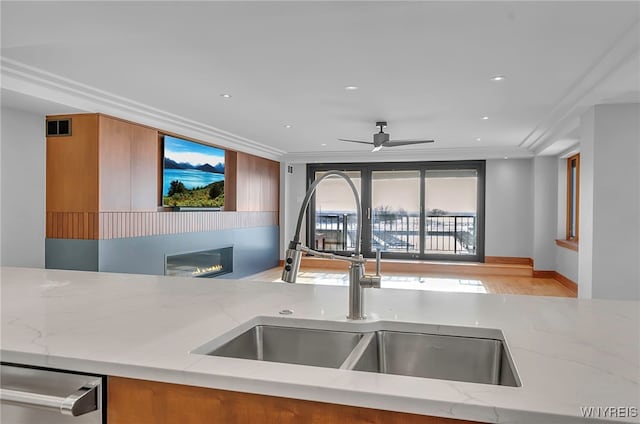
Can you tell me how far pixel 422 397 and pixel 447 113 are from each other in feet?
16.7

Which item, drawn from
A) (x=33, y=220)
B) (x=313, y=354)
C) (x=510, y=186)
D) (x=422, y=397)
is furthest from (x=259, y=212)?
(x=422, y=397)

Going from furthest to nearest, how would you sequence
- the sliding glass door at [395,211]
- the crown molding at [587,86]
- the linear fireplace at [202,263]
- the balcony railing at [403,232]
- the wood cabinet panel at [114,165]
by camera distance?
the sliding glass door at [395,211] → the balcony railing at [403,232] → the linear fireplace at [202,263] → the wood cabinet panel at [114,165] → the crown molding at [587,86]

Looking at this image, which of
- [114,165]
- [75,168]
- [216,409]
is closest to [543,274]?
[114,165]

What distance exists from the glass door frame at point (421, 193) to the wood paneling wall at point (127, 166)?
14.0ft

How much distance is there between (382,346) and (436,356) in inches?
6.2

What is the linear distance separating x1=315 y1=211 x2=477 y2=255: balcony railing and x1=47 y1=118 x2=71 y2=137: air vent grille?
5852 mm

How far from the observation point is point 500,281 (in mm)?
7809

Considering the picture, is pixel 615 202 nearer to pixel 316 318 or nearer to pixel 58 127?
pixel 316 318

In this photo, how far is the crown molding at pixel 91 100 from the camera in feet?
12.5

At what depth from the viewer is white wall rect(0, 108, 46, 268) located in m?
4.45

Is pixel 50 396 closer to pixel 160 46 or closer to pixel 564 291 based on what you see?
pixel 160 46

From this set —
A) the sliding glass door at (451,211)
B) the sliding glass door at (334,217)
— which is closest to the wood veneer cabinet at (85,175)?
the sliding glass door at (334,217)

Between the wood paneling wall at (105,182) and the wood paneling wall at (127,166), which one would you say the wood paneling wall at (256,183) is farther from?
the wood paneling wall at (127,166)

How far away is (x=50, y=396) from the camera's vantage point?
1.00 metres
